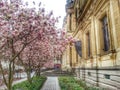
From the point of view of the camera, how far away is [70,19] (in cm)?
5009

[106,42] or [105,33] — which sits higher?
[105,33]

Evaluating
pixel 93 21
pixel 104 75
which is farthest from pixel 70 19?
pixel 104 75

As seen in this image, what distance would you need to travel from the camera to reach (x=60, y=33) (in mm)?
10648

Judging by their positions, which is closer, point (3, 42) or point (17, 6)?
point (17, 6)

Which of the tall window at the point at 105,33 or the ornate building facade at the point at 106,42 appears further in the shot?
the tall window at the point at 105,33

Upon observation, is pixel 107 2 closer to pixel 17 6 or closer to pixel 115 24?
pixel 115 24

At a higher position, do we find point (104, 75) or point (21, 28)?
point (21, 28)

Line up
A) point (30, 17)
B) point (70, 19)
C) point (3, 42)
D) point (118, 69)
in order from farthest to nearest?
1. point (70, 19)
2. point (118, 69)
3. point (3, 42)
4. point (30, 17)

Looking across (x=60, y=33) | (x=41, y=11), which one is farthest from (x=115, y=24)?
(x=41, y=11)

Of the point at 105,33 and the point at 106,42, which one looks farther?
the point at 105,33

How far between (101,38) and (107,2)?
3.39 metres

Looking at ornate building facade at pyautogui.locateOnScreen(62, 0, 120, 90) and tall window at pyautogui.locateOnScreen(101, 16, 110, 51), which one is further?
tall window at pyautogui.locateOnScreen(101, 16, 110, 51)

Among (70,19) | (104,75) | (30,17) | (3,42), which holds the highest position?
(70,19)

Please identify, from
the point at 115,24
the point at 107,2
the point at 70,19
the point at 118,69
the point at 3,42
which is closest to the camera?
the point at 3,42
